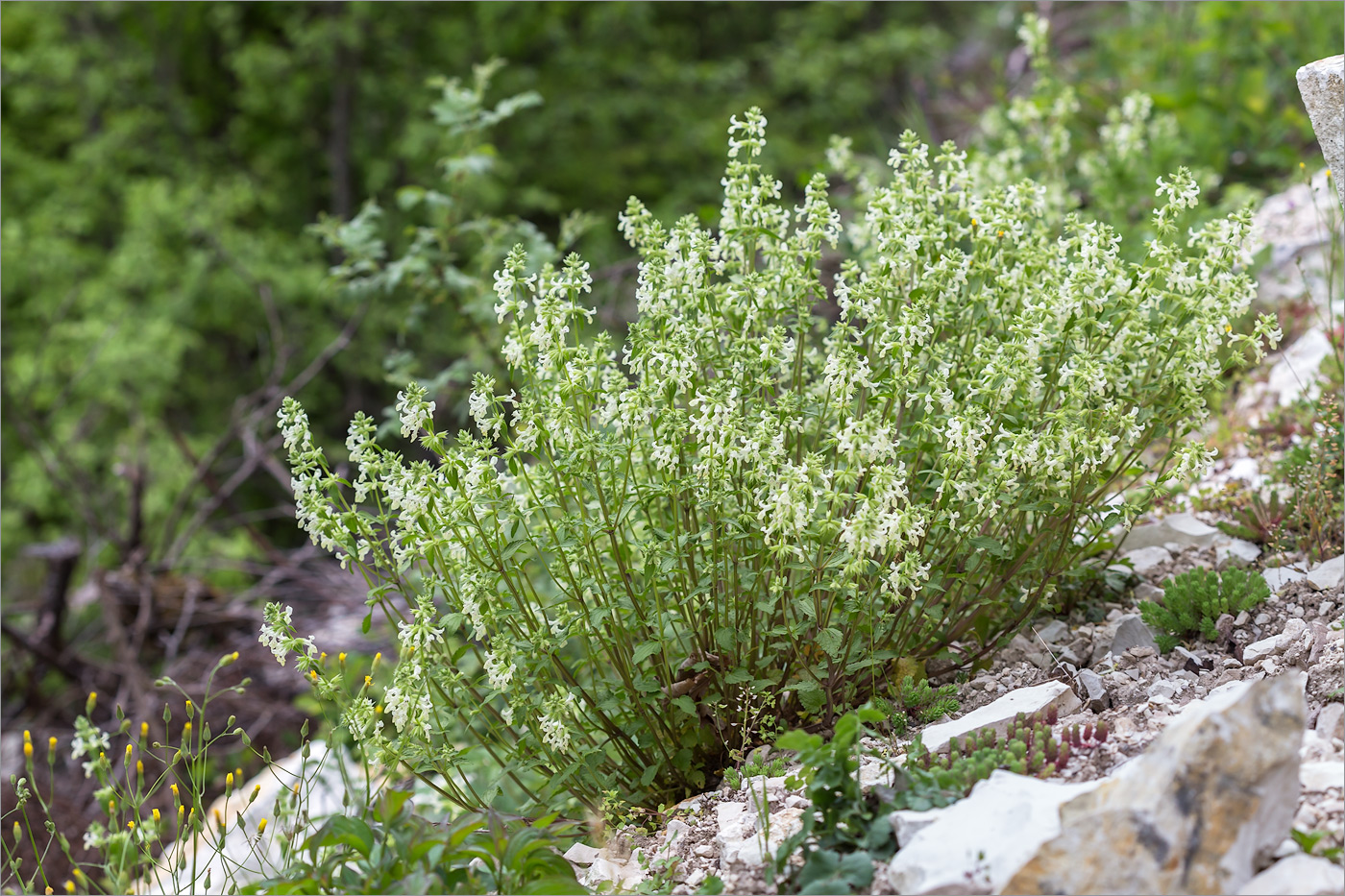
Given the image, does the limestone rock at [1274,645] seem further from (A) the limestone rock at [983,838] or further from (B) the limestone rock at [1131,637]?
(A) the limestone rock at [983,838]

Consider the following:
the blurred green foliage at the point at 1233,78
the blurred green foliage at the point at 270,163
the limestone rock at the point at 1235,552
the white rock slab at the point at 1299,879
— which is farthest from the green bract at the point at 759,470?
the blurred green foliage at the point at 270,163

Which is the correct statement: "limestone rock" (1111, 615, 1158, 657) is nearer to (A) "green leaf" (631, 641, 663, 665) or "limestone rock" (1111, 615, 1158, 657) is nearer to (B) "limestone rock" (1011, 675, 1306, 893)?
(B) "limestone rock" (1011, 675, 1306, 893)

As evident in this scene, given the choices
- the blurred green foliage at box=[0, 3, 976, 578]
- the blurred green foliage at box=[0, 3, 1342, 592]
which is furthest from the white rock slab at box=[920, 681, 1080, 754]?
the blurred green foliage at box=[0, 3, 976, 578]

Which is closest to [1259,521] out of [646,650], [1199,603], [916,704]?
[1199,603]

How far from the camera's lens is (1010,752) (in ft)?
6.72

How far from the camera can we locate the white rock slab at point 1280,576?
2826 mm

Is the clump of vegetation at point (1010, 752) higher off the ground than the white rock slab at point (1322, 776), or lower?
higher

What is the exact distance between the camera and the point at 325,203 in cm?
943

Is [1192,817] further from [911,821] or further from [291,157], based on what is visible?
[291,157]

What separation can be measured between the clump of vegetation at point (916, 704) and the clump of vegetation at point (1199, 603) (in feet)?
1.92

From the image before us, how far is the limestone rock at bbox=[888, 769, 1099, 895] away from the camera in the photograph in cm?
177

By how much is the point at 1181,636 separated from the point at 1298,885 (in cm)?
112

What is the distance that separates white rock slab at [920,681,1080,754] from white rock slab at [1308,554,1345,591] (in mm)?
831

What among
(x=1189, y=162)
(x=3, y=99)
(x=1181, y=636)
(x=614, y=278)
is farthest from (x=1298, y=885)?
(x=3, y=99)
